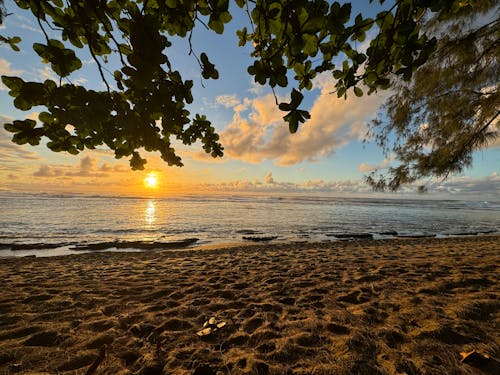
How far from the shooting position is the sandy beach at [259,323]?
2051 mm

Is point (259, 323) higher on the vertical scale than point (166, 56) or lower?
lower

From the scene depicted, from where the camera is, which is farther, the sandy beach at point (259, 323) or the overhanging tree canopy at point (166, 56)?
the sandy beach at point (259, 323)

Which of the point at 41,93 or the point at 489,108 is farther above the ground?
the point at 489,108

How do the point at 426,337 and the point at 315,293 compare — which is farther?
the point at 315,293

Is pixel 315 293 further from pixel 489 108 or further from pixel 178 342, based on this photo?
pixel 489 108

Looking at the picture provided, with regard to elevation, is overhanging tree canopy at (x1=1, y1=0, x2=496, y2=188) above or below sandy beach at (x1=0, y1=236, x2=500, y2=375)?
above

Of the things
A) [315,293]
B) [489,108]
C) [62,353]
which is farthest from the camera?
[489,108]

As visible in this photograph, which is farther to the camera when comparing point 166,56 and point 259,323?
point 259,323

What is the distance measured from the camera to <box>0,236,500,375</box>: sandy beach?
6.73ft

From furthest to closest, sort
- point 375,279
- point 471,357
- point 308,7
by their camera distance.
A: 1. point 375,279
2. point 471,357
3. point 308,7

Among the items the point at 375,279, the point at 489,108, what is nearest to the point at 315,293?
the point at 375,279

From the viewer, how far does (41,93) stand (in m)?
1.18

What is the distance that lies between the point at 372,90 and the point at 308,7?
0.71 m

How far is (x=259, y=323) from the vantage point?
9.34 ft
